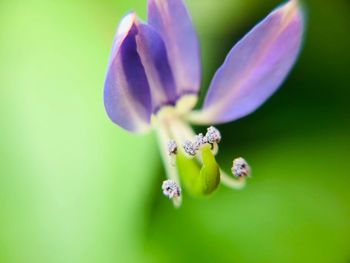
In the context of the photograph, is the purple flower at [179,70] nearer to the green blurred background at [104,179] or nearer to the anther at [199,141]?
the anther at [199,141]

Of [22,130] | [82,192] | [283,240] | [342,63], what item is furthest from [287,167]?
[22,130]

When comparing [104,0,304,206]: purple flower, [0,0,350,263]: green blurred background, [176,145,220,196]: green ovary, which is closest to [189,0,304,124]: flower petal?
[104,0,304,206]: purple flower

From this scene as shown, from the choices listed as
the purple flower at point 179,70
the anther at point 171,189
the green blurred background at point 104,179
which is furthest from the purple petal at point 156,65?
the green blurred background at point 104,179

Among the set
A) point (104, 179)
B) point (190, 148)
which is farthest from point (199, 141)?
point (104, 179)

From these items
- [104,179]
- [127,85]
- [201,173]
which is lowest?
[201,173]

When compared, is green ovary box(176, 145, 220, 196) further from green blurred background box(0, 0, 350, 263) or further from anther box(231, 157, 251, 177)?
green blurred background box(0, 0, 350, 263)

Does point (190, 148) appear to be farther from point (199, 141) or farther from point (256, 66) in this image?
point (256, 66)

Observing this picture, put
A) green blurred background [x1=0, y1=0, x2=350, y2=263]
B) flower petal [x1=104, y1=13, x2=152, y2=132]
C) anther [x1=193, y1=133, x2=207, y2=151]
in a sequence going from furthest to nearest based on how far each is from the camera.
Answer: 1. green blurred background [x1=0, y1=0, x2=350, y2=263]
2. anther [x1=193, y1=133, x2=207, y2=151]
3. flower petal [x1=104, y1=13, x2=152, y2=132]

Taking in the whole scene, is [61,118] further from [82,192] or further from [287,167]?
[287,167]
